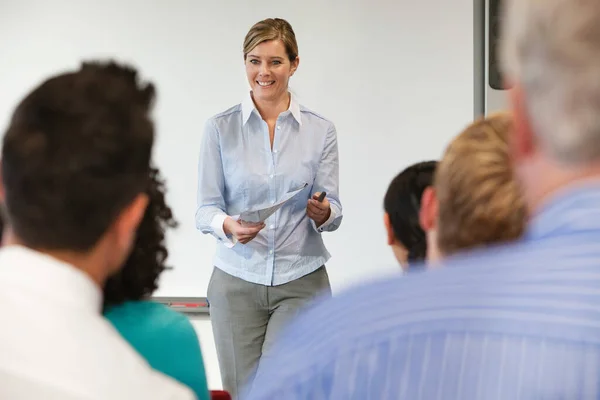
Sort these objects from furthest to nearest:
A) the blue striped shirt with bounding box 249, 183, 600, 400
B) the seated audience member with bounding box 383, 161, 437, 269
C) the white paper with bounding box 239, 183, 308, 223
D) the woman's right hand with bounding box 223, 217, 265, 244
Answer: the woman's right hand with bounding box 223, 217, 265, 244, the white paper with bounding box 239, 183, 308, 223, the seated audience member with bounding box 383, 161, 437, 269, the blue striped shirt with bounding box 249, 183, 600, 400

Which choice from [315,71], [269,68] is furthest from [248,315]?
[315,71]

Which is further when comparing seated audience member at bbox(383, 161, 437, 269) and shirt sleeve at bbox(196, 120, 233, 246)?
shirt sleeve at bbox(196, 120, 233, 246)

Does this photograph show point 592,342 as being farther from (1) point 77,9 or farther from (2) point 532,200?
(1) point 77,9

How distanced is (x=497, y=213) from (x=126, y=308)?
0.57 meters

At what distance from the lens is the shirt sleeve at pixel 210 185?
92.8 inches

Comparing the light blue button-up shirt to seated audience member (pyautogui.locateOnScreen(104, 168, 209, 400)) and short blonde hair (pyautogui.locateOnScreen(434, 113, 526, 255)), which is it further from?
short blonde hair (pyautogui.locateOnScreen(434, 113, 526, 255))

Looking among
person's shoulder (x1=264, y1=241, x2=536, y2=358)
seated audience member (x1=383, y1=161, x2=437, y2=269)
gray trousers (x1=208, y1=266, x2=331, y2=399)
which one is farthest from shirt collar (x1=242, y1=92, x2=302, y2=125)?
person's shoulder (x1=264, y1=241, x2=536, y2=358)

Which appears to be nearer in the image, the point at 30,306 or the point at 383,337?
the point at 383,337

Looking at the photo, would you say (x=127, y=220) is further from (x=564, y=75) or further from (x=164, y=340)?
(x=564, y=75)

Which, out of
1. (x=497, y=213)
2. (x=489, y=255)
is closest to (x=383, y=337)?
(x=489, y=255)

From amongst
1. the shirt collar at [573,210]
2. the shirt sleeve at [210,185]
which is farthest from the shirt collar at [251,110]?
the shirt collar at [573,210]

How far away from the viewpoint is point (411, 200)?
147cm

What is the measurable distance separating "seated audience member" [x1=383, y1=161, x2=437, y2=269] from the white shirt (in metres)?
0.74

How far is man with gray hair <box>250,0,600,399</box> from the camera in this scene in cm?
47
